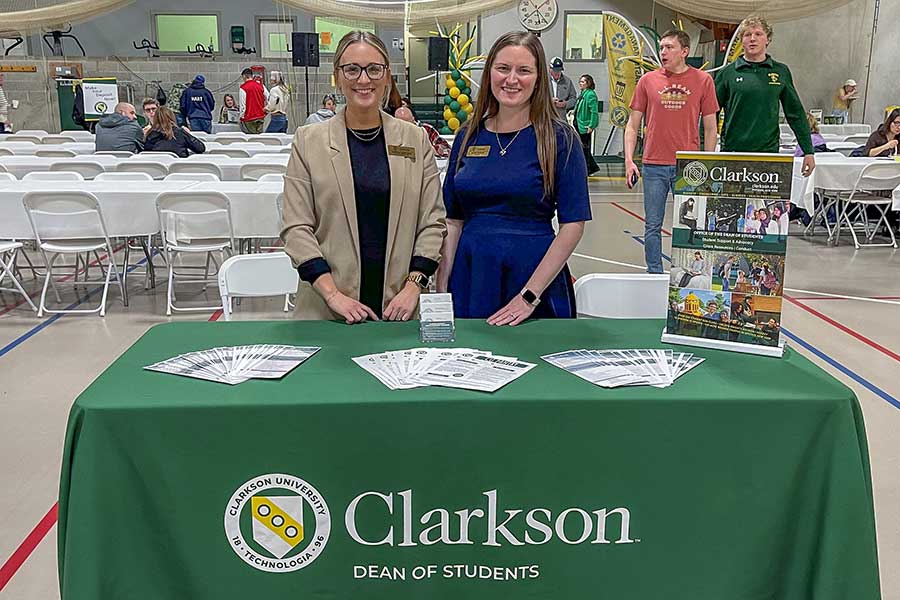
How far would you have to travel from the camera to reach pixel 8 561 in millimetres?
2605

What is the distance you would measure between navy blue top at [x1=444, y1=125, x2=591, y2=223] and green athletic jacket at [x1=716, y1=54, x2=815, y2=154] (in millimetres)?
3237

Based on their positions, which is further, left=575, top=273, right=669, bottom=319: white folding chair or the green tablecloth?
left=575, top=273, right=669, bottom=319: white folding chair

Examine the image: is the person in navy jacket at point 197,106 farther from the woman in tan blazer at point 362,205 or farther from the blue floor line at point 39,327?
the woman in tan blazer at point 362,205

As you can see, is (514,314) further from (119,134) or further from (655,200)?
(119,134)

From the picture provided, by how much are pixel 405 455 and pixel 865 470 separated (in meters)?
0.96

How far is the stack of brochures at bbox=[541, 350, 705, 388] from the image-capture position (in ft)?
6.03

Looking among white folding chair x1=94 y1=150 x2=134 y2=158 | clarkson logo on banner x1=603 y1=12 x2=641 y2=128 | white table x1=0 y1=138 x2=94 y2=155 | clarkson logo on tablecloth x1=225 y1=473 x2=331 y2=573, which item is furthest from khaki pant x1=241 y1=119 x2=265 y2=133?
clarkson logo on tablecloth x1=225 y1=473 x2=331 y2=573

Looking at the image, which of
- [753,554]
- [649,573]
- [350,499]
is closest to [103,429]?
[350,499]

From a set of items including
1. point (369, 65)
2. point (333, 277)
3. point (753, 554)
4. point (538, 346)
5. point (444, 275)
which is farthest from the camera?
point (444, 275)

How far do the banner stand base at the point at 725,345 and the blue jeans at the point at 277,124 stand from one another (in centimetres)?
1252

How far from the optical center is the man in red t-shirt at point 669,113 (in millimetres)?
5281

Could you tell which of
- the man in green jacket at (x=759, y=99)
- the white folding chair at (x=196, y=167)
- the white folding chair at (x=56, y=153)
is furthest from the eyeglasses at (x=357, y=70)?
the white folding chair at (x=56, y=153)

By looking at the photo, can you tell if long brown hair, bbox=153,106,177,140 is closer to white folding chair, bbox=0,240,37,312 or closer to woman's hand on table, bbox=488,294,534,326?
white folding chair, bbox=0,240,37,312

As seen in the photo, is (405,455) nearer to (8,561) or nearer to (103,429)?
(103,429)
